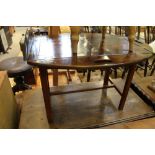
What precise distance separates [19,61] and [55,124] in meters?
0.84

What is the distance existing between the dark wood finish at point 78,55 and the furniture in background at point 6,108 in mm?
274

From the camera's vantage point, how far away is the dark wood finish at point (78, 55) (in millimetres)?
990

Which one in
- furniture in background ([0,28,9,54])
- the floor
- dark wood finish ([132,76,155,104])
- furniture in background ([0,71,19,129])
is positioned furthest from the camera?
furniture in background ([0,28,9,54])

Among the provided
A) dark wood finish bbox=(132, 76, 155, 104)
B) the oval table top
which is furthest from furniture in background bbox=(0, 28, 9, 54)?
dark wood finish bbox=(132, 76, 155, 104)

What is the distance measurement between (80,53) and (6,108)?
2.07 feet

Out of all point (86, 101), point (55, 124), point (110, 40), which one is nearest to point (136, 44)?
point (110, 40)

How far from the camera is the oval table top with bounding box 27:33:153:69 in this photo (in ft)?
3.25

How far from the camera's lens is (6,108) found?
1205mm

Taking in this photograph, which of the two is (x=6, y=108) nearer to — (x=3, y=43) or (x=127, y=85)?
(x=127, y=85)

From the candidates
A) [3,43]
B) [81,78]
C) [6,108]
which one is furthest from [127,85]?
[3,43]

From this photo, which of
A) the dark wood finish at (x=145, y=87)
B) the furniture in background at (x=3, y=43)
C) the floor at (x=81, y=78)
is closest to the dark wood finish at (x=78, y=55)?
the floor at (x=81, y=78)

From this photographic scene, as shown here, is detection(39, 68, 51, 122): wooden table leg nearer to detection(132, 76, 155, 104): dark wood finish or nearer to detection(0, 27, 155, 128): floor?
detection(0, 27, 155, 128): floor
